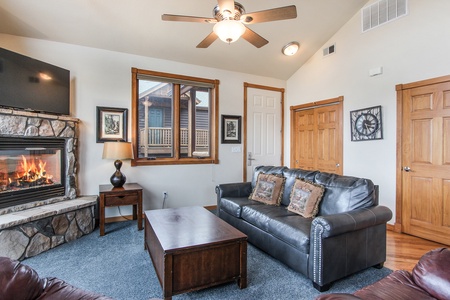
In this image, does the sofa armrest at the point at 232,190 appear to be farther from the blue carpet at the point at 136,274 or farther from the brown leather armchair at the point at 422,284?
the brown leather armchair at the point at 422,284

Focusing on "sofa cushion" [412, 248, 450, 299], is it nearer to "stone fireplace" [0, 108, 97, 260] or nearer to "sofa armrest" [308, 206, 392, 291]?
"sofa armrest" [308, 206, 392, 291]

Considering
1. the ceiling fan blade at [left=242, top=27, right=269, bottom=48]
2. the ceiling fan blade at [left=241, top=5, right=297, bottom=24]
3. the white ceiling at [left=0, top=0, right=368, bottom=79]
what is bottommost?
the ceiling fan blade at [left=242, top=27, right=269, bottom=48]

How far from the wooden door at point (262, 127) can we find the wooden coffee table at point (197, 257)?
2889 mm

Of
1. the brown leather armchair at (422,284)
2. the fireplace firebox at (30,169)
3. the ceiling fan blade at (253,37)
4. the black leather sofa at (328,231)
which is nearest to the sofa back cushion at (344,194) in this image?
the black leather sofa at (328,231)

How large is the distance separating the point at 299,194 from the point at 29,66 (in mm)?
3560

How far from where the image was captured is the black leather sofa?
77.4 inches

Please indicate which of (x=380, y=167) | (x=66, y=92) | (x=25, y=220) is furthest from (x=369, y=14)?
(x=25, y=220)

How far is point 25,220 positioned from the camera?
2529mm

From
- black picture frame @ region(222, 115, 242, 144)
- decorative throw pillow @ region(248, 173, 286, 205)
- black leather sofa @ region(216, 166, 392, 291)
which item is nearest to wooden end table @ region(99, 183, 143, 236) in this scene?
black leather sofa @ region(216, 166, 392, 291)

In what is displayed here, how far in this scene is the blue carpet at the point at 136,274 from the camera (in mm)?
1965

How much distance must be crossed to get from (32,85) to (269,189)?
323 centimetres

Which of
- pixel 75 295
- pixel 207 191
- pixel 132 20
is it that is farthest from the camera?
pixel 207 191

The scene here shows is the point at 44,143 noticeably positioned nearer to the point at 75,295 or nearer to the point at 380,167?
the point at 75,295

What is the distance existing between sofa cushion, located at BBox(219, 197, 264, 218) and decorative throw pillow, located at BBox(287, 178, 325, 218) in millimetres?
556
